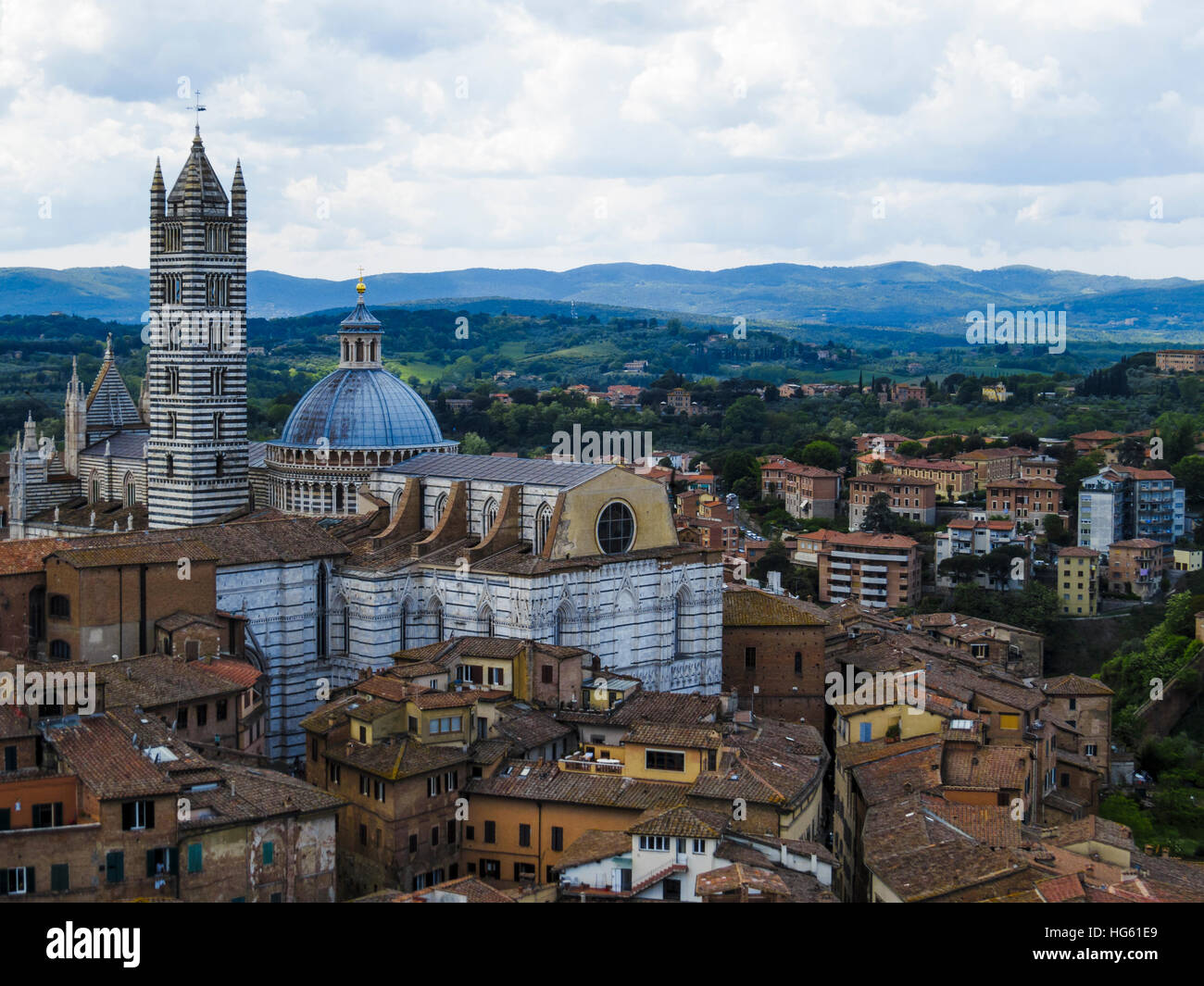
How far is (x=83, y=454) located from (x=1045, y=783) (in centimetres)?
3653

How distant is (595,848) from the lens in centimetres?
2638

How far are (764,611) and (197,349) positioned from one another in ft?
59.2

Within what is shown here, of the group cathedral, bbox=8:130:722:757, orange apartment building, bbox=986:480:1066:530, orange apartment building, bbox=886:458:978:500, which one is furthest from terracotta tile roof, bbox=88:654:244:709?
orange apartment building, bbox=886:458:978:500

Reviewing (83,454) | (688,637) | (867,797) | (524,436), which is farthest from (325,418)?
(524,436)

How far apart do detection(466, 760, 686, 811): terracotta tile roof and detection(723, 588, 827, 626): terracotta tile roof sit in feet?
45.6

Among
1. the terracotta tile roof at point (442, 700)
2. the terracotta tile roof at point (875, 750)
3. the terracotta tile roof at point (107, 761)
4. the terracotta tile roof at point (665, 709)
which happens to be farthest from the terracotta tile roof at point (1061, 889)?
the terracotta tile roof at point (107, 761)

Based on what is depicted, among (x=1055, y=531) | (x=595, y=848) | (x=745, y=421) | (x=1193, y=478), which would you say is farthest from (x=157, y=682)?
(x=745, y=421)

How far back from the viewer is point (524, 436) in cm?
10675

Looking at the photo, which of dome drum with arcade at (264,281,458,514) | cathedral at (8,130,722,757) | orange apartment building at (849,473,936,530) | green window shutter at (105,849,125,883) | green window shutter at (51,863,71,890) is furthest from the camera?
orange apartment building at (849,473,936,530)

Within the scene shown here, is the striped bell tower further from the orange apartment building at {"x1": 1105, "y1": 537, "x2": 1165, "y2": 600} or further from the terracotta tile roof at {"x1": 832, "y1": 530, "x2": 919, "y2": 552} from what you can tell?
the orange apartment building at {"x1": 1105, "y1": 537, "x2": 1165, "y2": 600}

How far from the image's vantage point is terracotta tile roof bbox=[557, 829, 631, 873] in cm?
2575

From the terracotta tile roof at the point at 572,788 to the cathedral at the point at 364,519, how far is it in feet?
26.1

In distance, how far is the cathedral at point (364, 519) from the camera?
128ft

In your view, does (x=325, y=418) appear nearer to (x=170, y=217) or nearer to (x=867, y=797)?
(x=170, y=217)
